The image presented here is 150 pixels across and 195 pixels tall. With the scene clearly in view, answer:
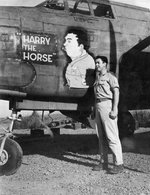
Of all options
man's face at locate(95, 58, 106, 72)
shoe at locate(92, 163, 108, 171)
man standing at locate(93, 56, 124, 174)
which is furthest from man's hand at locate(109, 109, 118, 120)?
shoe at locate(92, 163, 108, 171)

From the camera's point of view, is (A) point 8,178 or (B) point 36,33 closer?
(A) point 8,178

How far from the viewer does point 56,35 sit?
277 inches

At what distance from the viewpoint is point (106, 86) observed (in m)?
6.71

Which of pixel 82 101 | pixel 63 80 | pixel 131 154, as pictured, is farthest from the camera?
pixel 131 154

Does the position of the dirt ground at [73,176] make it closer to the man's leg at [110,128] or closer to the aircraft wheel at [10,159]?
the aircraft wheel at [10,159]

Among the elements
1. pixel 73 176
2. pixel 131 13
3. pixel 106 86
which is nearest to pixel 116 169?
pixel 73 176

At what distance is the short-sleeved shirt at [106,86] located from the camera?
6.68m

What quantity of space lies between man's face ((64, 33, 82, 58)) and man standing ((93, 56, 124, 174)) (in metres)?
0.56

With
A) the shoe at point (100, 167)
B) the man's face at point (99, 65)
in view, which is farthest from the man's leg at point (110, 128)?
the man's face at point (99, 65)

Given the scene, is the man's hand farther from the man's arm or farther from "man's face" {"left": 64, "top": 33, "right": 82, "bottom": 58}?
"man's face" {"left": 64, "top": 33, "right": 82, "bottom": 58}

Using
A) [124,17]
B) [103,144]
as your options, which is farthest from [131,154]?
[124,17]

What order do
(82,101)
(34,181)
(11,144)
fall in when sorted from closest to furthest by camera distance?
1. (34,181)
2. (11,144)
3. (82,101)

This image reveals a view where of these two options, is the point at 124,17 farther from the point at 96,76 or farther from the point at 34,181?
the point at 34,181

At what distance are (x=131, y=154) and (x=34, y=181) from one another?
3.22 meters
